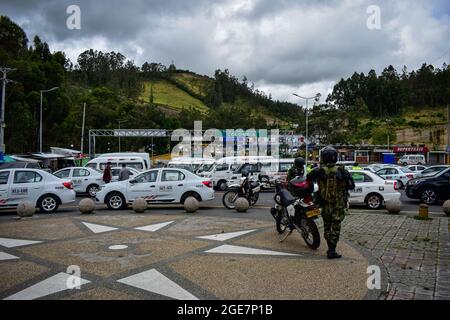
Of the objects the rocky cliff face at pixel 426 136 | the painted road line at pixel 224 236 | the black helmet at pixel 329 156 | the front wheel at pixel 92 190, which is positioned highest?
the rocky cliff face at pixel 426 136

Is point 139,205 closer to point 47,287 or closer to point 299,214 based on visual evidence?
point 299,214

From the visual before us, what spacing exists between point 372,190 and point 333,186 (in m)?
7.53

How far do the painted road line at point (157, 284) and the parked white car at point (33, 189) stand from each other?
827 cm

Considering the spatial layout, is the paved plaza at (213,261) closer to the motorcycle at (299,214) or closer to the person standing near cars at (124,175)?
the motorcycle at (299,214)

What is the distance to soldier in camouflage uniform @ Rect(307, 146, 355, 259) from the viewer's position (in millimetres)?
6395

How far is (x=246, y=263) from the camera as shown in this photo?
245 inches

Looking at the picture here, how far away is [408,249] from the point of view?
23.2 ft

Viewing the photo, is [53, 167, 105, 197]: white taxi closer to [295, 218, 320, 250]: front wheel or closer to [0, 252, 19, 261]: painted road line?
[0, 252, 19, 261]: painted road line

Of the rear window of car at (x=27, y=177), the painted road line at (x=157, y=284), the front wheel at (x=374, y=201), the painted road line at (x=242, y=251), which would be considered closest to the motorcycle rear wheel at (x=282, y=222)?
the painted road line at (x=242, y=251)

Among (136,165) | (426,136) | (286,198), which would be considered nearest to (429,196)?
(286,198)

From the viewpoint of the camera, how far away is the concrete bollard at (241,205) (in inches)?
481

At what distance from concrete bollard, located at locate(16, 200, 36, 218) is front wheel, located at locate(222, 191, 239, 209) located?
20.0 ft
